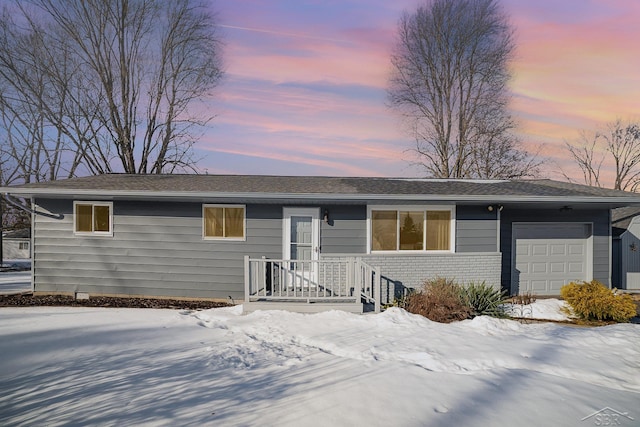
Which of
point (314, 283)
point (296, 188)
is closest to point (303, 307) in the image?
point (314, 283)

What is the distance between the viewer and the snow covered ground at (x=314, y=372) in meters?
3.69

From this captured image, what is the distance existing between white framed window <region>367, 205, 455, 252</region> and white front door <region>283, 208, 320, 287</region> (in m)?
1.34

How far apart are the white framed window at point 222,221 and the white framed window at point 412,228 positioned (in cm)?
315

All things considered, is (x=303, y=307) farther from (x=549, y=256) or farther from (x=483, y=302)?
(x=549, y=256)

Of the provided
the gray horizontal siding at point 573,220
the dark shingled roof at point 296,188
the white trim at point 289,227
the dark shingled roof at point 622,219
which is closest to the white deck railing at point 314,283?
the white trim at point 289,227

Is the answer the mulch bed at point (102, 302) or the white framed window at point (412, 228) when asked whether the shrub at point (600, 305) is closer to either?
the white framed window at point (412, 228)

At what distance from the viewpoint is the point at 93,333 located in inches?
251

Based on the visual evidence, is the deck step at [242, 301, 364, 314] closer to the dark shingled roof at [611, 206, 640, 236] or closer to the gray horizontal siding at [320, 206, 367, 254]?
the gray horizontal siding at [320, 206, 367, 254]

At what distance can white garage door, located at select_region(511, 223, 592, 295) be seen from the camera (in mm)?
10727

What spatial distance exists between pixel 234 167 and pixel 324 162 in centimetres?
424

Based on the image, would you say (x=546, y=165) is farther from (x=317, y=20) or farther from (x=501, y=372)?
(x=501, y=372)

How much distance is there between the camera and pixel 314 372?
4.73 meters

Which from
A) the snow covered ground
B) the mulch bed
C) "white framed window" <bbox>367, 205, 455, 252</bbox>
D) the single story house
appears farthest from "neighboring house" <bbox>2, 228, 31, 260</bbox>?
"white framed window" <bbox>367, 205, 455, 252</bbox>

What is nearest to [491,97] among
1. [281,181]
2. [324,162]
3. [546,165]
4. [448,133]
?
[448,133]
